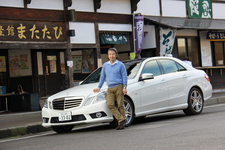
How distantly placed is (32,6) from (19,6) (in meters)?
0.52

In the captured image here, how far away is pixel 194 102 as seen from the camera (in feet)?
33.3

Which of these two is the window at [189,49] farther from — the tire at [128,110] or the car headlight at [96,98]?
the car headlight at [96,98]

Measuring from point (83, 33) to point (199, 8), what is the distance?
7.38m

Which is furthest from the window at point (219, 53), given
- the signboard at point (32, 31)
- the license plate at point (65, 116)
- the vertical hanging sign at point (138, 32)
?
the license plate at point (65, 116)

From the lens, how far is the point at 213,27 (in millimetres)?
18922

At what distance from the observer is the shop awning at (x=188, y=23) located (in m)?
17.5

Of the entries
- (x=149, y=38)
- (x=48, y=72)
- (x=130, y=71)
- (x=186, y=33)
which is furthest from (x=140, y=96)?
(x=186, y=33)

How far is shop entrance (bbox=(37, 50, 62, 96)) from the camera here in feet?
52.3

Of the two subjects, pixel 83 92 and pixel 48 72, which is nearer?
pixel 83 92

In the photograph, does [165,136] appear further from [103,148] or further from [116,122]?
[116,122]

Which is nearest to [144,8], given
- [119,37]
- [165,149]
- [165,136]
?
[119,37]

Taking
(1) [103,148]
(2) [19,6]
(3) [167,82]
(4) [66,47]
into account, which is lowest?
(1) [103,148]

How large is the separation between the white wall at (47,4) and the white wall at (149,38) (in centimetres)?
453

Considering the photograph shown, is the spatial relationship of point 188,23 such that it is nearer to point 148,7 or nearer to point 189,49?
point 189,49
